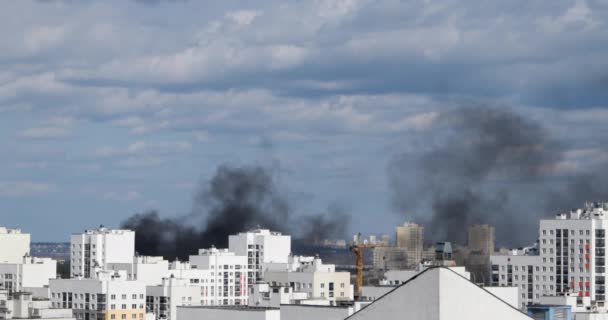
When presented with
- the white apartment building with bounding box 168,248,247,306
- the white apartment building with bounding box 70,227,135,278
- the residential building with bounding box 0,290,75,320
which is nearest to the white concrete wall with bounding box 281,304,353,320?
the residential building with bounding box 0,290,75,320

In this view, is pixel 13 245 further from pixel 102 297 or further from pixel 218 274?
pixel 102 297

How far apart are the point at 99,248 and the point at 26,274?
32.6 feet

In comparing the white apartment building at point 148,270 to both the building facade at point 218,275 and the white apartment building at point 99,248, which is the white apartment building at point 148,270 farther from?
the white apartment building at point 99,248

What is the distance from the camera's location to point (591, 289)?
2608 inches

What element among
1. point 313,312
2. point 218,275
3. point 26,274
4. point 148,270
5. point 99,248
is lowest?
point 313,312

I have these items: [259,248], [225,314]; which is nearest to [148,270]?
[259,248]

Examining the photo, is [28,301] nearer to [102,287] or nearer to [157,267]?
[102,287]

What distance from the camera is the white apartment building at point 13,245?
250 ft

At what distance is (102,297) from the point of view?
56375 mm

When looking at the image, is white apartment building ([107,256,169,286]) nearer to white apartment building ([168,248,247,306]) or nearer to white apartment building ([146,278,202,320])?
white apartment building ([168,248,247,306])

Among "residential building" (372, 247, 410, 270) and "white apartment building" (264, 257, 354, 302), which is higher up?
"residential building" (372, 247, 410, 270)

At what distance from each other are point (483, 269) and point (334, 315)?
1919 inches

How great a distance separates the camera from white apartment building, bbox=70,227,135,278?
7638cm

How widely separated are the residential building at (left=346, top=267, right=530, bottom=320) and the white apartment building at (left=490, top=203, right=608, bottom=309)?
52.6 metres
